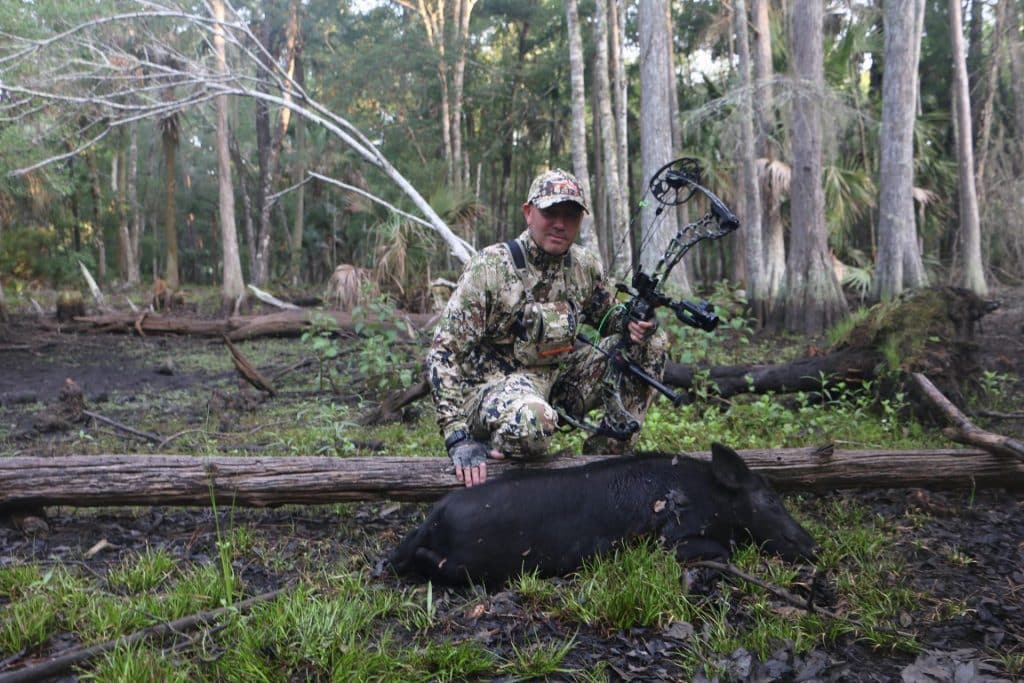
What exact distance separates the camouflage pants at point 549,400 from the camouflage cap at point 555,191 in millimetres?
928

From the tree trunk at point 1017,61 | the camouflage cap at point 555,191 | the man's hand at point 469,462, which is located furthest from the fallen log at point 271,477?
the tree trunk at point 1017,61

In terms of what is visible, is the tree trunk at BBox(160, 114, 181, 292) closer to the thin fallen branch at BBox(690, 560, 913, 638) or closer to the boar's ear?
the boar's ear

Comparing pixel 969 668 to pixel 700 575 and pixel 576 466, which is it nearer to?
pixel 700 575

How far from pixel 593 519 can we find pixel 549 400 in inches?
41.9

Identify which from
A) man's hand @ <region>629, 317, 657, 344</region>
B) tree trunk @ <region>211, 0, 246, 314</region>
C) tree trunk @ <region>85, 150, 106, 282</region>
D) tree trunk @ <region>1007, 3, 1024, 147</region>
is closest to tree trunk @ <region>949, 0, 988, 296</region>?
tree trunk @ <region>1007, 3, 1024, 147</region>

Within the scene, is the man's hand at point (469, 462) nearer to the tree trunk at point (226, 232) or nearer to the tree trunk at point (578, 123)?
the tree trunk at point (578, 123)

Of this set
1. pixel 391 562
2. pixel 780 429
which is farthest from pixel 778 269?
pixel 391 562

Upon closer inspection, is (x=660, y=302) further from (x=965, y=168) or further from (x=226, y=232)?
(x=226, y=232)

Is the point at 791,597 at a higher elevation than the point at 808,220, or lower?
lower

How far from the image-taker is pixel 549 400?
451 centimetres

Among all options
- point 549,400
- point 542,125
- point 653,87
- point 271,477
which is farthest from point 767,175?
point 542,125

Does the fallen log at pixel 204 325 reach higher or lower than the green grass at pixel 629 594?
higher

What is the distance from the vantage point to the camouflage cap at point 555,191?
3830mm

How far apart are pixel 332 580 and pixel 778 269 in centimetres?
1281
